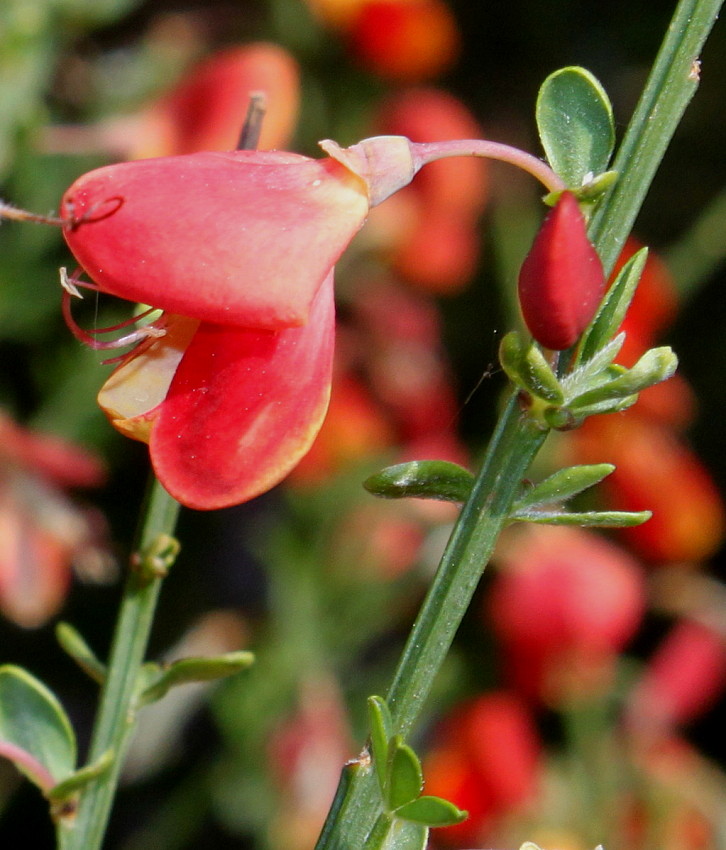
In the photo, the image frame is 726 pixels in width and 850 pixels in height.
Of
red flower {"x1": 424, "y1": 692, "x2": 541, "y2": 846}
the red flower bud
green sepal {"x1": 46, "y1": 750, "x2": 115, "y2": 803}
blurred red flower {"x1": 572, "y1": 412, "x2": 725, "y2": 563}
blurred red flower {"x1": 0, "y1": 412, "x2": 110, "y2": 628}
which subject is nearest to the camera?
the red flower bud

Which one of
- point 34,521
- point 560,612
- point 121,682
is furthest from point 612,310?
point 560,612

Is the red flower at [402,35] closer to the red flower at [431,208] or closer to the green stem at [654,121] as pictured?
the red flower at [431,208]

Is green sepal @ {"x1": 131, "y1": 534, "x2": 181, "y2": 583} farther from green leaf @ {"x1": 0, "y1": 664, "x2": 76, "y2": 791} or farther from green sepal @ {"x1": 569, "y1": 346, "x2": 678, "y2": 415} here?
green sepal @ {"x1": 569, "y1": 346, "x2": 678, "y2": 415}

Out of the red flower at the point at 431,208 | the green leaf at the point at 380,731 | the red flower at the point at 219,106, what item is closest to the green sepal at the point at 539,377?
the green leaf at the point at 380,731

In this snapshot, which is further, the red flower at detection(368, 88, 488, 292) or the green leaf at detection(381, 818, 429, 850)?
the red flower at detection(368, 88, 488, 292)

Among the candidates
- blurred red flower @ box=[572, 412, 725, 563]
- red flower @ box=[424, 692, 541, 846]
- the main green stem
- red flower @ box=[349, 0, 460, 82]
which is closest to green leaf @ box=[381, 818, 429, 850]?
Answer: the main green stem

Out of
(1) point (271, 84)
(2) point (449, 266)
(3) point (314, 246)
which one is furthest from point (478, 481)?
(2) point (449, 266)
